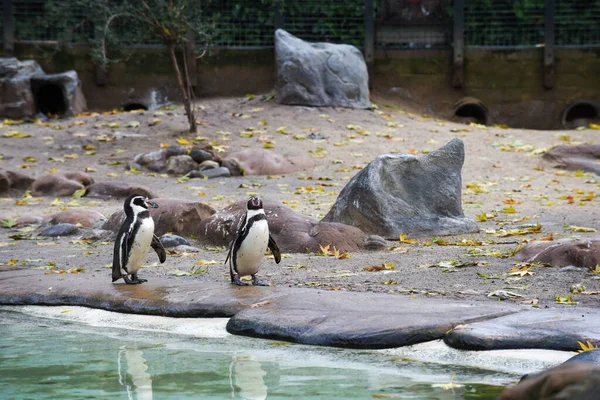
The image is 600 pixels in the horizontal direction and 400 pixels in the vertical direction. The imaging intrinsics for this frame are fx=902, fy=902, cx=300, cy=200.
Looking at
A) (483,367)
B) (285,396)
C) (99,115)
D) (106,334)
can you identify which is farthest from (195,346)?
(99,115)

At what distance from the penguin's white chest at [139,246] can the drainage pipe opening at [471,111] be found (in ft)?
46.9

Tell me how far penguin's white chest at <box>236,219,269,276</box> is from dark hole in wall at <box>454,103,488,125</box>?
47.1ft

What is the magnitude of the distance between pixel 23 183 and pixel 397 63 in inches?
386

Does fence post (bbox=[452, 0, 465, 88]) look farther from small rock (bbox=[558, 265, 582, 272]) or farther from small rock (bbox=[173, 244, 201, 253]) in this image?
small rock (bbox=[558, 265, 582, 272])

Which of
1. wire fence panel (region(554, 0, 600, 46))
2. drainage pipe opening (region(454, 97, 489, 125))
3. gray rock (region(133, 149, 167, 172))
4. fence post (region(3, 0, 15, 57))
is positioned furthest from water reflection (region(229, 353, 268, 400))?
wire fence panel (region(554, 0, 600, 46))

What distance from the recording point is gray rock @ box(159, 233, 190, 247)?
8883 mm

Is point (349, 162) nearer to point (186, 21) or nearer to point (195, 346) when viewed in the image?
point (186, 21)

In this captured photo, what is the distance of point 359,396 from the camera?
13.4 feet

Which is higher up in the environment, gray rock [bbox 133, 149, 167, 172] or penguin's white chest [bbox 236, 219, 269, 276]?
penguin's white chest [bbox 236, 219, 269, 276]

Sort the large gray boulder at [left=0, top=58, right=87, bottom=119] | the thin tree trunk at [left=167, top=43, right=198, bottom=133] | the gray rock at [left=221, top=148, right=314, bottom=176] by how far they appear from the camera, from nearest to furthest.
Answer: the gray rock at [left=221, top=148, right=314, bottom=176]
the thin tree trunk at [left=167, top=43, right=198, bottom=133]
the large gray boulder at [left=0, top=58, right=87, bottom=119]

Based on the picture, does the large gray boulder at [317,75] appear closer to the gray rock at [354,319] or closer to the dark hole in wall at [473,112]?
the dark hole in wall at [473,112]

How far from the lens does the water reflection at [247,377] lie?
4.27 meters

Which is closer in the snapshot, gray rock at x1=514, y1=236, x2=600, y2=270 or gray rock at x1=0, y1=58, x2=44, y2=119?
gray rock at x1=514, y1=236, x2=600, y2=270

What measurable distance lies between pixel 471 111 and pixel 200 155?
8.62 m
